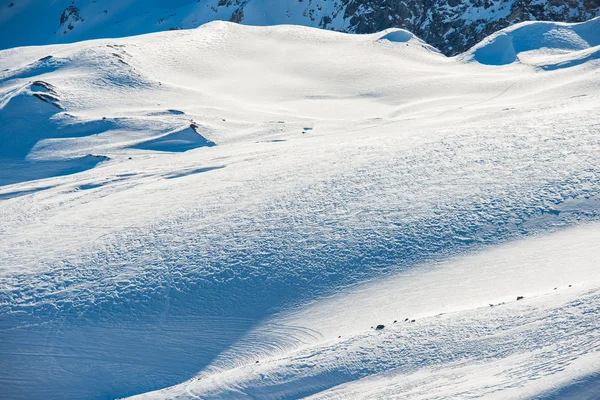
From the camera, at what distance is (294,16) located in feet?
156

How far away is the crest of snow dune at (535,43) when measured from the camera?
76.8 feet

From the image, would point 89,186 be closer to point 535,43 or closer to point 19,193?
point 19,193

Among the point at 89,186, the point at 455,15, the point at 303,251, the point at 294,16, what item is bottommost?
the point at 303,251

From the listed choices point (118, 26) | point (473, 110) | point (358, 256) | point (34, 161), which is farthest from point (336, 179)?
point (118, 26)

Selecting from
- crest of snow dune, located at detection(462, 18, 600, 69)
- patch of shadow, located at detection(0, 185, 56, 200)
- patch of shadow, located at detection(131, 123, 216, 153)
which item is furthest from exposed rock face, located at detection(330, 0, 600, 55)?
patch of shadow, located at detection(0, 185, 56, 200)

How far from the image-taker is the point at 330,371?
7.08 meters

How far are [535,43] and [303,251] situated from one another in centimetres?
1735

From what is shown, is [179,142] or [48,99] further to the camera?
[48,99]

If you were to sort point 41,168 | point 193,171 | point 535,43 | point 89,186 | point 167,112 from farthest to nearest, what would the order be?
1. point 535,43
2. point 167,112
3. point 41,168
4. point 193,171
5. point 89,186

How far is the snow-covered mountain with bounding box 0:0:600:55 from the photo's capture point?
42312 millimetres

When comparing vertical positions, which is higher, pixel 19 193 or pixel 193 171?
pixel 193 171

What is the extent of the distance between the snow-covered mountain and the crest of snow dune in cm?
1705

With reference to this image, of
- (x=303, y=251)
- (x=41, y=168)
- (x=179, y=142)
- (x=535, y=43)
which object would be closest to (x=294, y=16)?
(x=535, y=43)

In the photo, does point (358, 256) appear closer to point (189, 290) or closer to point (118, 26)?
point (189, 290)
